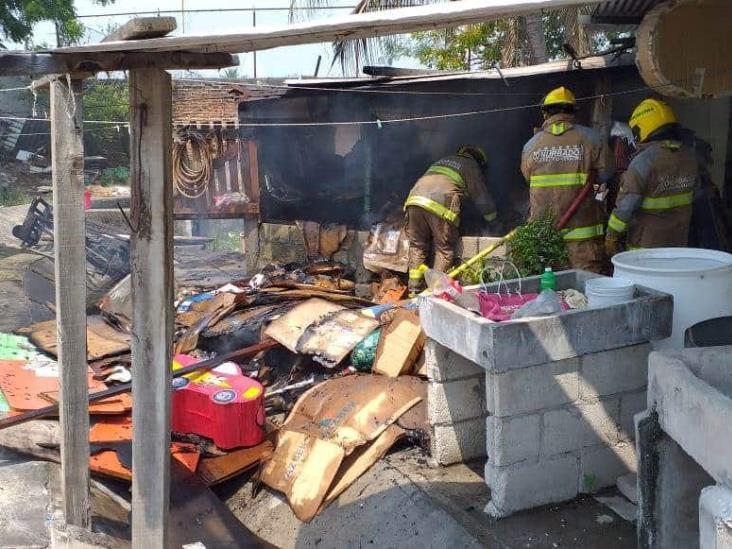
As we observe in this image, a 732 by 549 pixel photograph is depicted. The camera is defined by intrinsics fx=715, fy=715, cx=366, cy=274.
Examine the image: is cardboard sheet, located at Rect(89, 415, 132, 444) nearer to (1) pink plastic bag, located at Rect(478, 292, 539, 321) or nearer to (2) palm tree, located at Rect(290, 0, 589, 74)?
(1) pink plastic bag, located at Rect(478, 292, 539, 321)

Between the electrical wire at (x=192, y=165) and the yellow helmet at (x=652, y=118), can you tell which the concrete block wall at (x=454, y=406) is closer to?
the yellow helmet at (x=652, y=118)

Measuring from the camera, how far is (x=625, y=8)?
20.3 ft

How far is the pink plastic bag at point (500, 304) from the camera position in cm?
415

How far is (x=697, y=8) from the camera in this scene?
5.41m

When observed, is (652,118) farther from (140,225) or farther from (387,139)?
(387,139)

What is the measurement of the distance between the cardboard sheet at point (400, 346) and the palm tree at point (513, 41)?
189 inches

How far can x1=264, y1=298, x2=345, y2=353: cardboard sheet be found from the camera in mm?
6613

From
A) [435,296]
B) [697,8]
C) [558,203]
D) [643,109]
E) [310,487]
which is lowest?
[310,487]

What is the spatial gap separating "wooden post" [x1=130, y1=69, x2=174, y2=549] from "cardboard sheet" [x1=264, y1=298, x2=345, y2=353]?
125 inches

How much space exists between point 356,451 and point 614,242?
286 cm

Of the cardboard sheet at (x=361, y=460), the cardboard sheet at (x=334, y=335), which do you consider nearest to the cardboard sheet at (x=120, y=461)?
the cardboard sheet at (x=361, y=460)

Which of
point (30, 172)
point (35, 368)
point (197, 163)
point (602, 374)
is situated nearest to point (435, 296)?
point (602, 374)

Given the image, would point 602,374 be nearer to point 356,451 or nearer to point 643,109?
point 356,451

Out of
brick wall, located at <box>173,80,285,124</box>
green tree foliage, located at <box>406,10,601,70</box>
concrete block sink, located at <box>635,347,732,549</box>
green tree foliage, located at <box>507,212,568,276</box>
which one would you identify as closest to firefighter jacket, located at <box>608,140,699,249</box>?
green tree foliage, located at <box>507,212,568,276</box>
